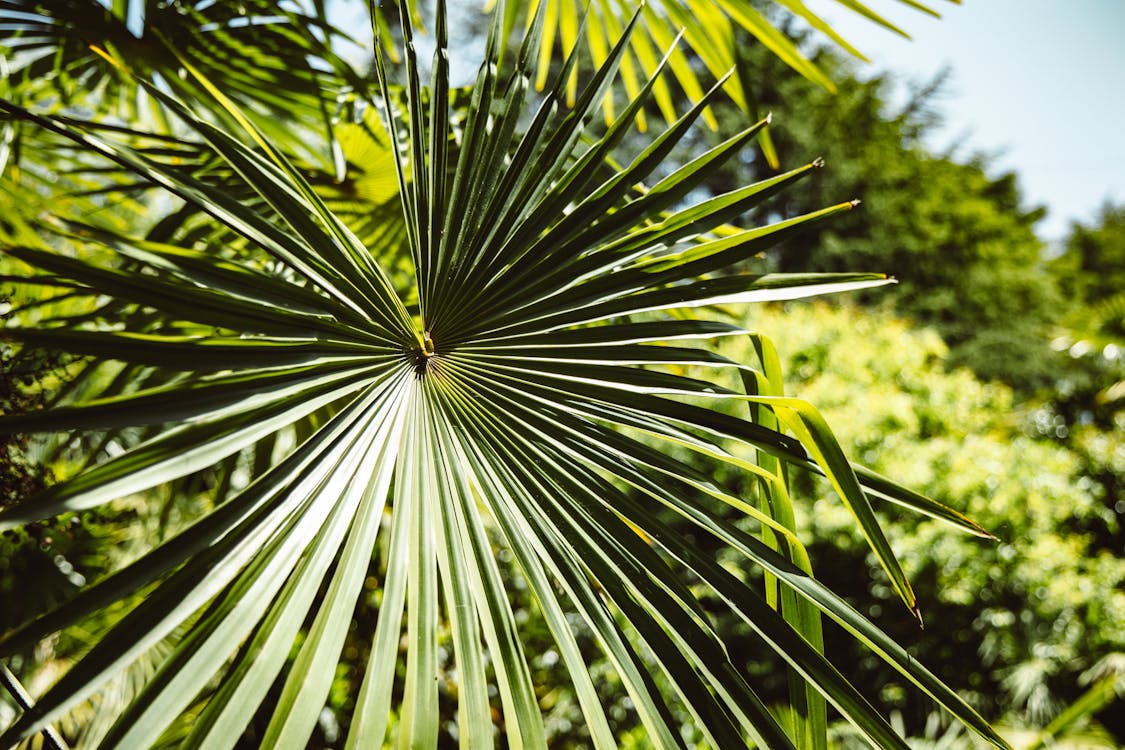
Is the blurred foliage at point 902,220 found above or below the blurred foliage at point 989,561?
above

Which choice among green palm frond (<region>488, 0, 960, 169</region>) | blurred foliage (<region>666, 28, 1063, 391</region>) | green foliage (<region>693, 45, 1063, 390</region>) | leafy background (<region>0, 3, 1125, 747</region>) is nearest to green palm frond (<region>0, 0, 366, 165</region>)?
leafy background (<region>0, 3, 1125, 747</region>)

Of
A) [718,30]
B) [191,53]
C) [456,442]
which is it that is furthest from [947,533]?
[191,53]

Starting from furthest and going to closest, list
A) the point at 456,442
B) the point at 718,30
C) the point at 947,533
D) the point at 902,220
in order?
the point at 902,220 → the point at 947,533 → the point at 718,30 → the point at 456,442

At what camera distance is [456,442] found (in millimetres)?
946

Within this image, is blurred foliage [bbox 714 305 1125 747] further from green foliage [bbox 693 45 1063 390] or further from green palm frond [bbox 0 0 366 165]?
green foliage [bbox 693 45 1063 390]

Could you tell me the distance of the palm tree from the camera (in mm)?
637

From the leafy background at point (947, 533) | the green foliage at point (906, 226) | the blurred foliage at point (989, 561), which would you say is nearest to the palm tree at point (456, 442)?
the leafy background at point (947, 533)

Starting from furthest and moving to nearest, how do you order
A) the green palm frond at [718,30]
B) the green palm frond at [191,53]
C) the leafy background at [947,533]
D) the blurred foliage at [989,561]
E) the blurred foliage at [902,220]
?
the blurred foliage at [902,220]
the blurred foliage at [989,561]
the leafy background at [947,533]
the green palm frond at [191,53]
the green palm frond at [718,30]

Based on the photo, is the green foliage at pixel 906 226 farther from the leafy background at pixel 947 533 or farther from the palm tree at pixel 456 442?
the palm tree at pixel 456 442

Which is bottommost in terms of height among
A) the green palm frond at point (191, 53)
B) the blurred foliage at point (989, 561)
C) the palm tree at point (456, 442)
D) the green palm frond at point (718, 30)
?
the blurred foliage at point (989, 561)

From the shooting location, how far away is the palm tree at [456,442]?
2.09 feet

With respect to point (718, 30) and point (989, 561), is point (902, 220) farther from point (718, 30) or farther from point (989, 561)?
point (718, 30)

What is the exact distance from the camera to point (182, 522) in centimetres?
224

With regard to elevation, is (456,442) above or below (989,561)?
above
